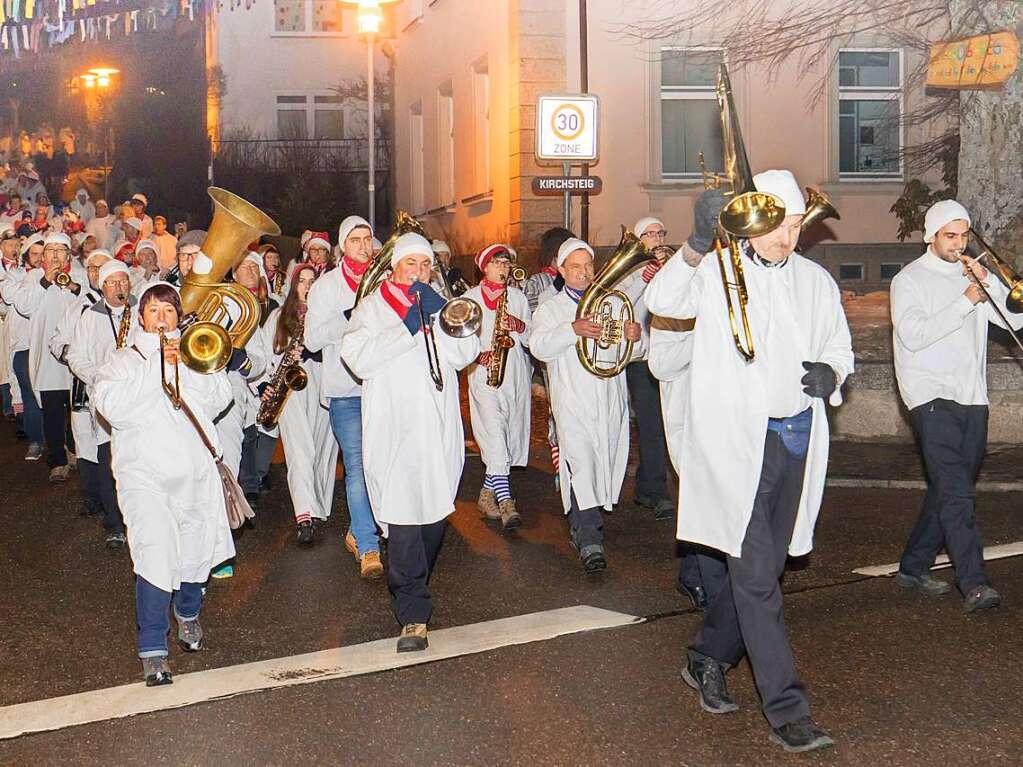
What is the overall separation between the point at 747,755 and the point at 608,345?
3820 millimetres

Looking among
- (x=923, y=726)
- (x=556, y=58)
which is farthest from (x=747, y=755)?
(x=556, y=58)

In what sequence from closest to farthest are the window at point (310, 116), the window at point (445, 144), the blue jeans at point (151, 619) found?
1. the blue jeans at point (151, 619)
2. the window at point (445, 144)
3. the window at point (310, 116)

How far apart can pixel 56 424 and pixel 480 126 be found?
13504mm

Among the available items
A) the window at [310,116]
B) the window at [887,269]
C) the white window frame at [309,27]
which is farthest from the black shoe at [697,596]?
the white window frame at [309,27]

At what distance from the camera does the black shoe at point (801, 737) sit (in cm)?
519

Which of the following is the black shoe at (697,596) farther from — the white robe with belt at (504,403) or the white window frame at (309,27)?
the white window frame at (309,27)

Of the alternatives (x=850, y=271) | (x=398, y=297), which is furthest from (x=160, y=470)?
(x=850, y=271)

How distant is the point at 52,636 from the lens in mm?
7160

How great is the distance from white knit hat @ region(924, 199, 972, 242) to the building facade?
1414cm

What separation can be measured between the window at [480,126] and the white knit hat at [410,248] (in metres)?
17.4

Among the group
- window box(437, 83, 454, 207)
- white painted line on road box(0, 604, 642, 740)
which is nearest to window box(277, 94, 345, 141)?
window box(437, 83, 454, 207)

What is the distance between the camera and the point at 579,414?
8.70 metres

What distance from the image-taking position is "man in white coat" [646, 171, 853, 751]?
5.33 metres

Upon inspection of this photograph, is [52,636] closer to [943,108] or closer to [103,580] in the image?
[103,580]
